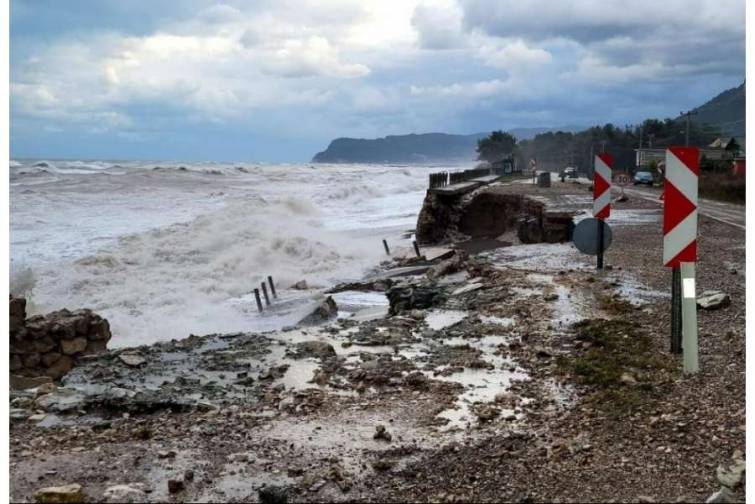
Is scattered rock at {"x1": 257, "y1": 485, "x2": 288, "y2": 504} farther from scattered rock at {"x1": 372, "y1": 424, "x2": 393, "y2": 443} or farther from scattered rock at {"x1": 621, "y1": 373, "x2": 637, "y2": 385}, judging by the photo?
scattered rock at {"x1": 621, "y1": 373, "x2": 637, "y2": 385}

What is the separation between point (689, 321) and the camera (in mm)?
5621

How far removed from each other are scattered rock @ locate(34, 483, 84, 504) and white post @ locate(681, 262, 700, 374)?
412 cm

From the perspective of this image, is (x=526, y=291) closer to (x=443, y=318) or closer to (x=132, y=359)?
(x=443, y=318)

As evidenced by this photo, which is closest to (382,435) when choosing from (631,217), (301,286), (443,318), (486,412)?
(486,412)

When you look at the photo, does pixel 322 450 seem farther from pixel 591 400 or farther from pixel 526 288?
pixel 526 288

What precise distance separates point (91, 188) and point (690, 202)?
47324mm

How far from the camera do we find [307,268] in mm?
20406

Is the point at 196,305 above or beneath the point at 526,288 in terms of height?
beneath

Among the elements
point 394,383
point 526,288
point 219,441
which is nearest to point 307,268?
point 526,288

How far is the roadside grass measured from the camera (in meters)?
5.16

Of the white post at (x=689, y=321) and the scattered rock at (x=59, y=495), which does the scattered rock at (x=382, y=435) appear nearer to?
the scattered rock at (x=59, y=495)

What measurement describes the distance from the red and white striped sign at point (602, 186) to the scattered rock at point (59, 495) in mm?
8592

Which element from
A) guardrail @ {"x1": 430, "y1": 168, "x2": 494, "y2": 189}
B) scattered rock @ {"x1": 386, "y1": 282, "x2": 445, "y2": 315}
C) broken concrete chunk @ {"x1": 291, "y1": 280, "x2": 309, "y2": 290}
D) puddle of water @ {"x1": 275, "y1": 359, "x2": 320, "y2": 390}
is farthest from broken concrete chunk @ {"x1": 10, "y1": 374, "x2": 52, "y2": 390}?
guardrail @ {"x1": 430, "y1": 168, "x2": 494, "y2": 189}

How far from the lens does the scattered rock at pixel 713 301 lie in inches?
311
